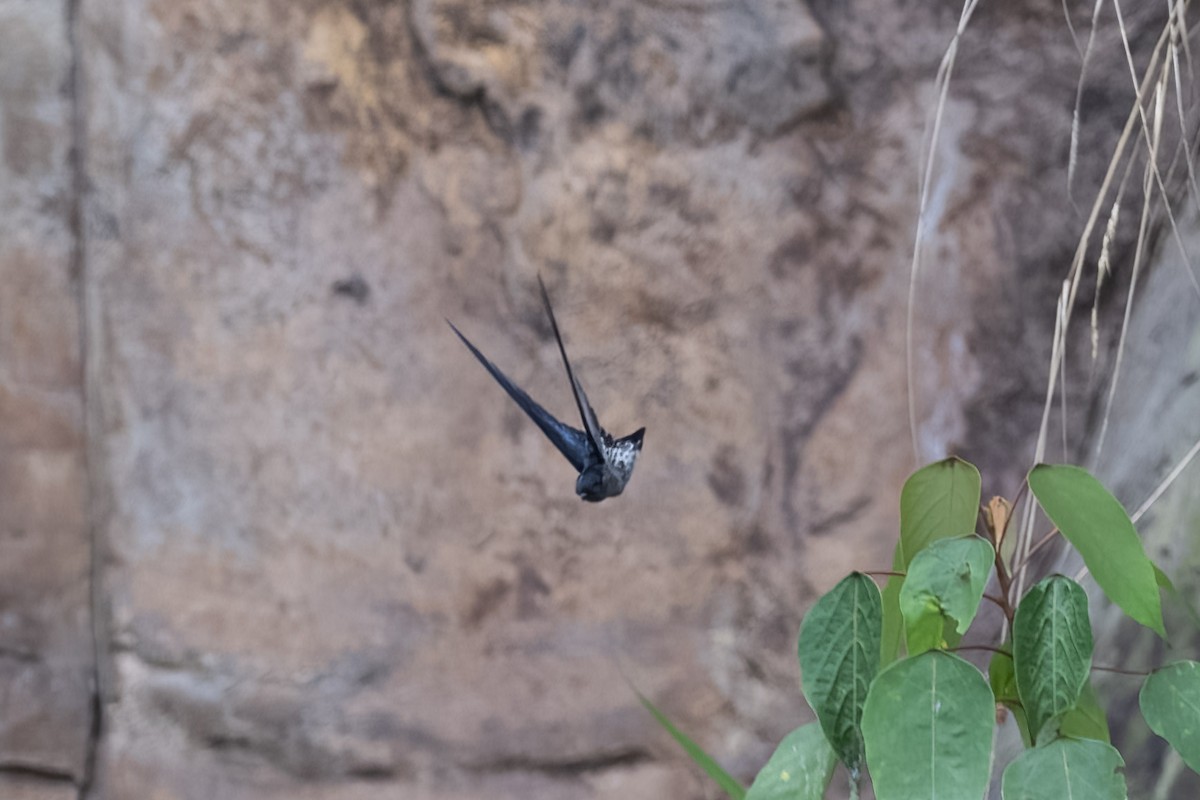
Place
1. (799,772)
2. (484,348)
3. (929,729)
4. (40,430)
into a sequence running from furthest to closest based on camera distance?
(40,430)
(484,348)
(799,772)
(929,729)

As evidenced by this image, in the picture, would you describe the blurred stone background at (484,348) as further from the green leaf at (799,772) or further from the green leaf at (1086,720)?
the green leaf at (799,772)

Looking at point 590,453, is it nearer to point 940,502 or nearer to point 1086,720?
point 940,502

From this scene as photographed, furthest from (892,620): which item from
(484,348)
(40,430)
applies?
(40,430)

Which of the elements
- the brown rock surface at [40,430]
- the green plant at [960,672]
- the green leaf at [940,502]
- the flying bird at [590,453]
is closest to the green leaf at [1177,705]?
the green plant at [960,672]

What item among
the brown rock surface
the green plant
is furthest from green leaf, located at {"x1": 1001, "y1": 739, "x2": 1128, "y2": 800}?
the brown rock surface

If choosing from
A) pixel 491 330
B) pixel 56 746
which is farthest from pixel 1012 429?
pixel 56 746

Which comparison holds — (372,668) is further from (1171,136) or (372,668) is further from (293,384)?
(1171,136)
